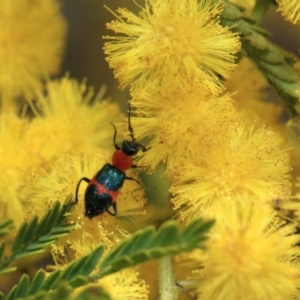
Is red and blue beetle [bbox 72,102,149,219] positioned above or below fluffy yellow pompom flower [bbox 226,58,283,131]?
below

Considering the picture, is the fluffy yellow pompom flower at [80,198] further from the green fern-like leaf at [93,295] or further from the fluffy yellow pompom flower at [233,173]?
the green fern-like leaf at [93,295]

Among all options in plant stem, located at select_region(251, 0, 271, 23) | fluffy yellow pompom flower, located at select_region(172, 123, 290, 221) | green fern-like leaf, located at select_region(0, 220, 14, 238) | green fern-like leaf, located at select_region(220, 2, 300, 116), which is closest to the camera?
green fern-like leaf, located at select_region(0, 220, 14, 238)

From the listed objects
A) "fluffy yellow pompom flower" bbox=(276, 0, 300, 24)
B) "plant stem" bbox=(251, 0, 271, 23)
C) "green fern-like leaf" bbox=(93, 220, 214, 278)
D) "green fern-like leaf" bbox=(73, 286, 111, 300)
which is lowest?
"green fern-like leaf" bbox=(73, 286, 111, 300)

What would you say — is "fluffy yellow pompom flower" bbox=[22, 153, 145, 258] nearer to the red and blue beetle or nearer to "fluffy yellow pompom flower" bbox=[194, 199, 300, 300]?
the red and blue beetle

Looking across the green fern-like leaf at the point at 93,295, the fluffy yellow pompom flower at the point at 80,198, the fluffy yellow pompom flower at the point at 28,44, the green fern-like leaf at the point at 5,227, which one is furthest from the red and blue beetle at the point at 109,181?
the fluffy yellow pompom flower at the point at 28,44

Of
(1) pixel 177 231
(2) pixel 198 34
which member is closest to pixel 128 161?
(2) pixel 198 34

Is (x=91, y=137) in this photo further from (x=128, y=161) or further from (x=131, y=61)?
(x=131, y=61)

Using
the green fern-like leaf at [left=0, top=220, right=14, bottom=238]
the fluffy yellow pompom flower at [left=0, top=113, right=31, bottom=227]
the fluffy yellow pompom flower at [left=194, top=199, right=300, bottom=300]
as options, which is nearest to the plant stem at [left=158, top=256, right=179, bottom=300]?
the fluffy yellow pompom flower at [left=194, top=199, right=300, bottom=300]
